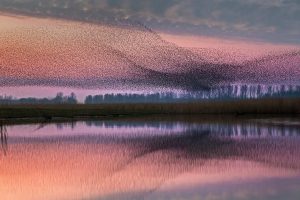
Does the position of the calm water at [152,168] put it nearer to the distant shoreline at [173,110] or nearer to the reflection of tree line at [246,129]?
the reflection of tree line at [246,129]

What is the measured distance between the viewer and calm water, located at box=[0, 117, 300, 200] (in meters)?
14.1

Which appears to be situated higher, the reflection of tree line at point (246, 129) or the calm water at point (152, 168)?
the calm water at point (152, 168)

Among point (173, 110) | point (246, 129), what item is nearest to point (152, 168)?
point (246, 129)

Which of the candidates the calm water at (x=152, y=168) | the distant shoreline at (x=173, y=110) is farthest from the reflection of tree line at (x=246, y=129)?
the distant shoreline at (x=173, y=110)

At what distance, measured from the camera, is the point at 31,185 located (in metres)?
15.8

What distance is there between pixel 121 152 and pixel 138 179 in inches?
318

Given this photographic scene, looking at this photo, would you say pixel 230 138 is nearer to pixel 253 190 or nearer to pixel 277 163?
pixel 277 163

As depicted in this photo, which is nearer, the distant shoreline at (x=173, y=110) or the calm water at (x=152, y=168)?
the calm water at (x=152, y=168)

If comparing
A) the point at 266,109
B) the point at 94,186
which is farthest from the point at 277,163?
the point at 266,109

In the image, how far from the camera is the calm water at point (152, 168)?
14.1m

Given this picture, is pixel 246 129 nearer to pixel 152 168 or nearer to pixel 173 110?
pixel 152 168

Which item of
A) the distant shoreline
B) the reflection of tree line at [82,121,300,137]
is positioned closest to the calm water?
the reflection of tree line at [82,121,300,137]

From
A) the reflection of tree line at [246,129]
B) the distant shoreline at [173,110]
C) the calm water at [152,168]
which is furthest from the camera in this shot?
the distant shoreline at [173,110]

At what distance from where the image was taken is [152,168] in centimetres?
1880
